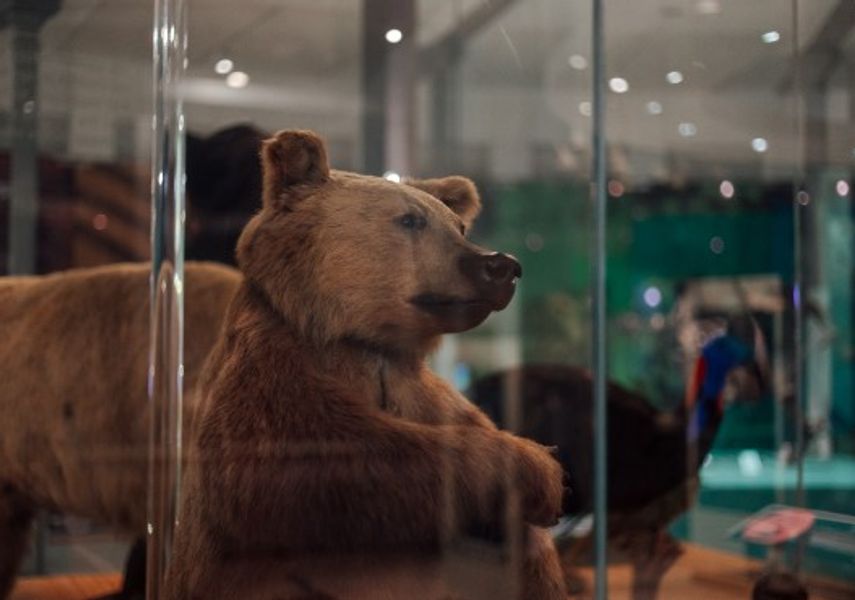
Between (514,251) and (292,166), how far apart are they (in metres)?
0.55

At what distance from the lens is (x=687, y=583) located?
199 centimetres

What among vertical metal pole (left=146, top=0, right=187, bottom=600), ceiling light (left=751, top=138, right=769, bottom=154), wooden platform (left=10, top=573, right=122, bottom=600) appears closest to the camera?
vertical metal pole (left=146, top=0, right=187, bottom=600)

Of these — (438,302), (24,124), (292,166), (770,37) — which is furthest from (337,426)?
(770,37)

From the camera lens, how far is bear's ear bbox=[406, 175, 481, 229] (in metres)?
Answer: 1.28

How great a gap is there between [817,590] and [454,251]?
0.98 metres

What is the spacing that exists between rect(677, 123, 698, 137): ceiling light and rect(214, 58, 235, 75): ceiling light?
119 centimetres

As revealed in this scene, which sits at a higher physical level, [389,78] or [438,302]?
[389,78]

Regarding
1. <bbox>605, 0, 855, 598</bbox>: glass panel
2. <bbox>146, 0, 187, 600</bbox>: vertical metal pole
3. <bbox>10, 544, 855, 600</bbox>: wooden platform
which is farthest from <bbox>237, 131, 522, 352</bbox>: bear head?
<bbox>605, 0, 855, 598</bbox>: glass panel

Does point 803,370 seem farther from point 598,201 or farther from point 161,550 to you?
point 161,550

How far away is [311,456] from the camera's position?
1203mm

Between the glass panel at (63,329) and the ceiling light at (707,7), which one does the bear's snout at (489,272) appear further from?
the ceiling light at (707,7)

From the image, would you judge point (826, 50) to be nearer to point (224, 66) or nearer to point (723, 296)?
point (723, 296)

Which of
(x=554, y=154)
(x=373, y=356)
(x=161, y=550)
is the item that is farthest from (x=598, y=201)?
(x=161, y=550)

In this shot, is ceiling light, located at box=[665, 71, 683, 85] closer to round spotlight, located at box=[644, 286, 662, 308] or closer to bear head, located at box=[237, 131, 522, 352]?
round spotlight, located at box=[644, 286, 662, 308]
